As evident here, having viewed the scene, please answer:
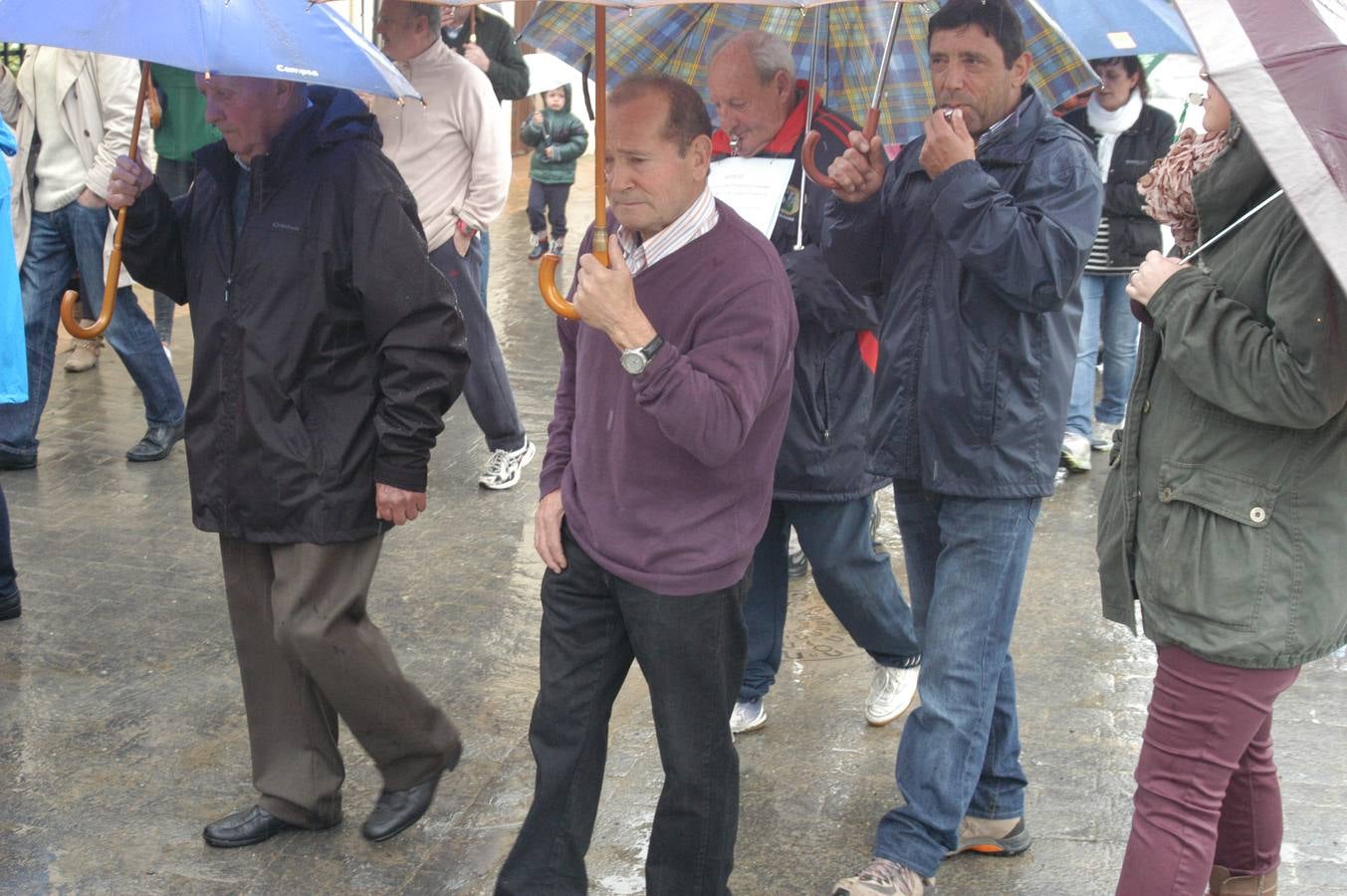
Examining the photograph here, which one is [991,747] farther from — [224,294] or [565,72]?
[565,72]

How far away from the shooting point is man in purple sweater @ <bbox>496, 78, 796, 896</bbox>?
304cm

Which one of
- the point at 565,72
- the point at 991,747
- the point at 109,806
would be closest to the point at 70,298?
the point at 109,806

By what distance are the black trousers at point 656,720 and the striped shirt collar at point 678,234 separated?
636mm

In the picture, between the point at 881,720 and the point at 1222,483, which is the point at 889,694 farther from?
the point at 1222,483

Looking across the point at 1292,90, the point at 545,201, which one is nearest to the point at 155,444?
the point at 545,201

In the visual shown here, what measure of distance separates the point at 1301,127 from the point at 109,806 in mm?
3289

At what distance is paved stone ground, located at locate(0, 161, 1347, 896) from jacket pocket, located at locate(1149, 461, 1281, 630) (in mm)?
1176

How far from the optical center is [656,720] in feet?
11.0

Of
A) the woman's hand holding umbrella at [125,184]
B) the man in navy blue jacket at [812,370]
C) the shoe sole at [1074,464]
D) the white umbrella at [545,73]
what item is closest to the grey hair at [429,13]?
the man in navy blue jacket at [812,370]

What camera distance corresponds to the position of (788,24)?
14.9 feet

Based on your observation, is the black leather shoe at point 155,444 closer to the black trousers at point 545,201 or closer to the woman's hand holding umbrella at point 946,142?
the woman's hand holding umbrella at point 946,142

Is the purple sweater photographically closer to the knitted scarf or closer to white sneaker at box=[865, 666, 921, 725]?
the knitted scarf

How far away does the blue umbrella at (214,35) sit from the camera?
137 inches

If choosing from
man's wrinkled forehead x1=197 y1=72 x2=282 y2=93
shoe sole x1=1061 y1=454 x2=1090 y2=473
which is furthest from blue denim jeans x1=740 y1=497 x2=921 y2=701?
shoe sole x1=1061 y1=454 x2=1090 y2=473
